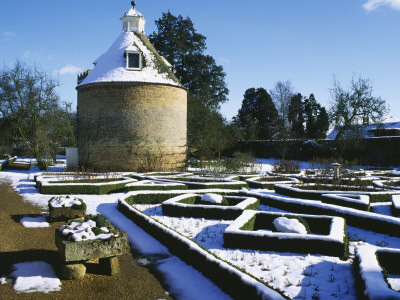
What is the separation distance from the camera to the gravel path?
507 centimetres

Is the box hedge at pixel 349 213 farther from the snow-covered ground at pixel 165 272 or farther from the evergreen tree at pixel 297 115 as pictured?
the evergreen tree at pixel 297 115

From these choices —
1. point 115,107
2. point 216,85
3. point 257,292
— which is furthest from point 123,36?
point 257,292

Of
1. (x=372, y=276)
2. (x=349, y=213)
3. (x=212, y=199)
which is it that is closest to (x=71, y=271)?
(x=372, y=276)

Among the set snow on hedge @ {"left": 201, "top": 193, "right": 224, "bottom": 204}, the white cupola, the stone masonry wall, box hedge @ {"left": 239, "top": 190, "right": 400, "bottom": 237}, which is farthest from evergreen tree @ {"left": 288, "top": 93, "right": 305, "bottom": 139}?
snow on hedge @ {"left": 201, "top": 193, "right": 224, "bottom": 204}

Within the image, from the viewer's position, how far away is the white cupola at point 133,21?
2603 centimetres

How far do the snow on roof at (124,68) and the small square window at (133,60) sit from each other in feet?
1.03

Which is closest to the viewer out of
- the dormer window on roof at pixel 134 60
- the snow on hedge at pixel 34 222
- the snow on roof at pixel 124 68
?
the snow on hedge at pixel 34 222

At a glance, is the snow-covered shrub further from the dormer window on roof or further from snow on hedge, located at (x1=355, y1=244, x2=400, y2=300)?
the dormer window on roof

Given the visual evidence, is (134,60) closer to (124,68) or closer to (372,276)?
(124,68)

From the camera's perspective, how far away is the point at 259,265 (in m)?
6.28

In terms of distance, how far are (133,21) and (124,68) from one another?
17.8 ft

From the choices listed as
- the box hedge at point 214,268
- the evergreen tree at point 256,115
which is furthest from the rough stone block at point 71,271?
the evergreen tree at point 256,115

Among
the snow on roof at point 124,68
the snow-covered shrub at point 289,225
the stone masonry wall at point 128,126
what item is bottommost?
the snow-covered shrub at point 289,225

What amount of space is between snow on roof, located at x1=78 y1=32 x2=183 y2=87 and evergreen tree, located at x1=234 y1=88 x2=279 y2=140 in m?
30.6
